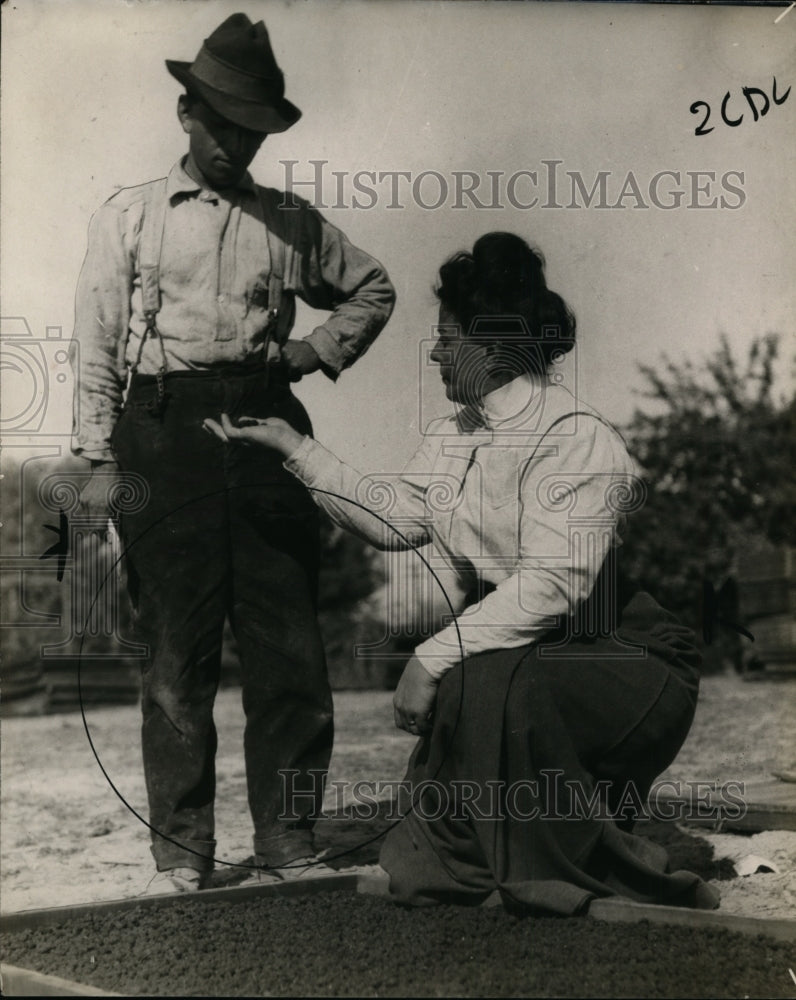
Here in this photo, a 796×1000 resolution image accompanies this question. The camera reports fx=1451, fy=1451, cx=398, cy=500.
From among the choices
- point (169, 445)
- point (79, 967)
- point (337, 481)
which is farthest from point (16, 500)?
point (79, 967)

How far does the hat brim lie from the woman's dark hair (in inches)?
28.8

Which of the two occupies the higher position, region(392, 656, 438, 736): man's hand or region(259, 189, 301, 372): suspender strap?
region(259, 189, 301, 372): suspender strap

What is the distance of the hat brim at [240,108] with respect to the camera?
4777mm

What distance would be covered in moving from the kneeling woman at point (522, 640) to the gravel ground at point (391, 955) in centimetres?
15

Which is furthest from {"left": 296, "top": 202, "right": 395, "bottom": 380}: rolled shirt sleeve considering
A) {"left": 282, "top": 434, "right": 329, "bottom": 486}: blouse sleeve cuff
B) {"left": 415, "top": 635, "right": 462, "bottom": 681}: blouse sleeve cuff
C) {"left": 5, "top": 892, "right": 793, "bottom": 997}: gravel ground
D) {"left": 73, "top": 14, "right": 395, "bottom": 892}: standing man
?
{"left": 5, "top": 892, "right": 793, "bottom": 997}: gravel ground

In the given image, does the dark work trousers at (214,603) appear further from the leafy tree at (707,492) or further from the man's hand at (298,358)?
the leafy tree at (707,492)

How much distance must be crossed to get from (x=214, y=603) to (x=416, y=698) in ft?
2.47

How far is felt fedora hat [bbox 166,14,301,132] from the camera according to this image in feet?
15.7

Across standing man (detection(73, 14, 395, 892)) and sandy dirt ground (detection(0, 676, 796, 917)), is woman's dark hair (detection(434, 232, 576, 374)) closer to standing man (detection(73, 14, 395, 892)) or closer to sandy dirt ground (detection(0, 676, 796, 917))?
standing man (detection(73, 14, 395, 892))

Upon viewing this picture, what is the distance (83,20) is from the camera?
496cm

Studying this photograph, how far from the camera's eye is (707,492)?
11203 mm

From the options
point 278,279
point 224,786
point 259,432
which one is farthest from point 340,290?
point 224,786

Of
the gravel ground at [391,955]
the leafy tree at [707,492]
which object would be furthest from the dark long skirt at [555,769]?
the leafy tree at [707,492]

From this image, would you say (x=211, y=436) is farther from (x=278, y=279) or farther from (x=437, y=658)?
(x=437, y=658)
